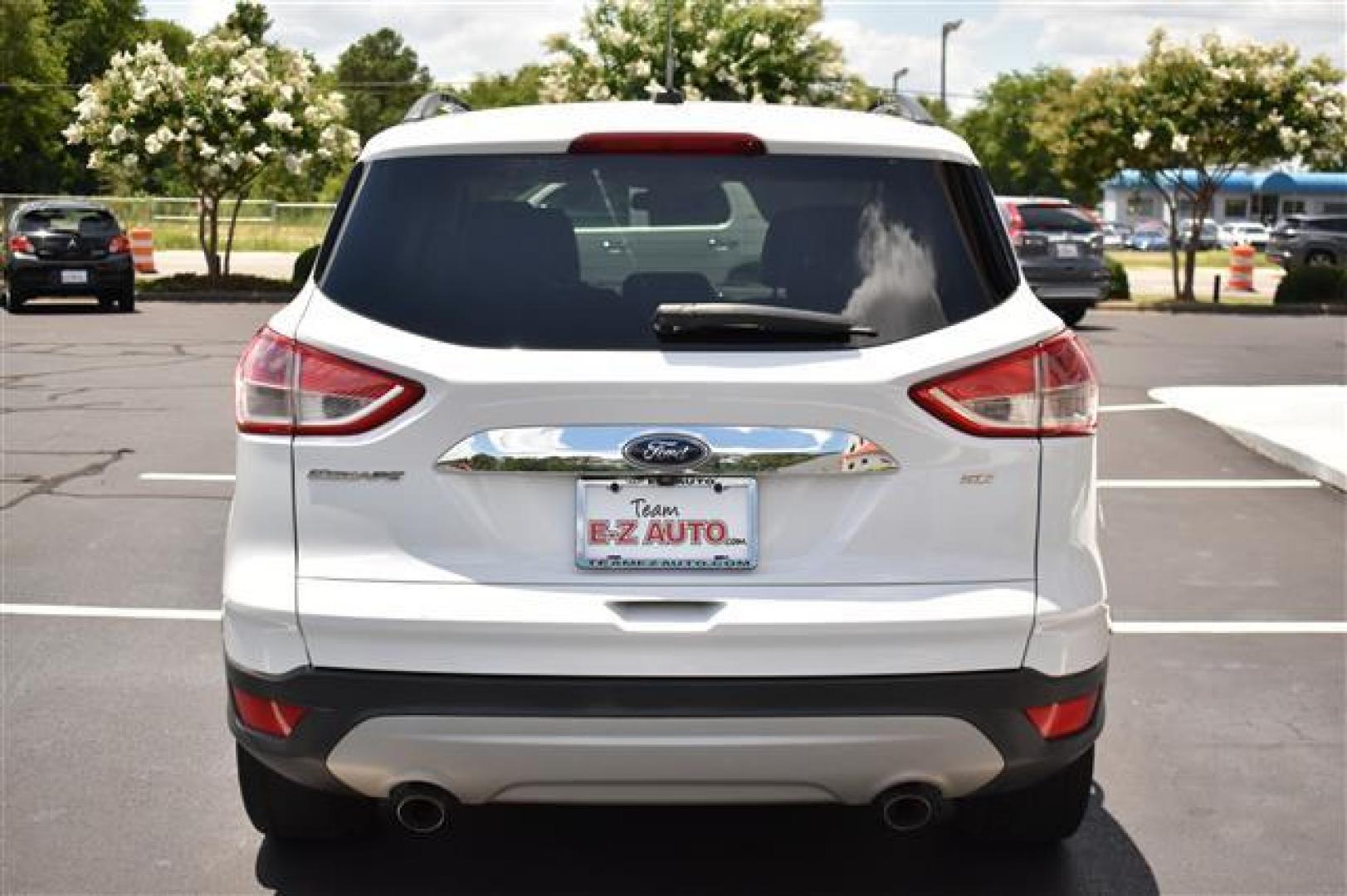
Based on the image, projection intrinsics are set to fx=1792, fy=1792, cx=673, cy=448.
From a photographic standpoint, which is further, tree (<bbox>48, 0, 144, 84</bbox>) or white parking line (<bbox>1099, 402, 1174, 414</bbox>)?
tree (<bbox>48, 0, 144, 84</bbox>)

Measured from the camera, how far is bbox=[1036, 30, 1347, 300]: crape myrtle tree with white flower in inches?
1165

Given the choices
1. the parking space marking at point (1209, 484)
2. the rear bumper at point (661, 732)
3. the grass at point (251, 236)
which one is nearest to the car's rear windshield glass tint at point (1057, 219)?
the parking space marking at point (1209, 484)

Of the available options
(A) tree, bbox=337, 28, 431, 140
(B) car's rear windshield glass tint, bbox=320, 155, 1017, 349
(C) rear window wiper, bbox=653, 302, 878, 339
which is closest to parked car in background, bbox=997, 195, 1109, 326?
(B) car's rear windshield glass tint, bbox=320, 155, 1017, 349

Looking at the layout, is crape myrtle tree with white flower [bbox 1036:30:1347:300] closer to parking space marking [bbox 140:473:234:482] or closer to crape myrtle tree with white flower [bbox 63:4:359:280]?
crape myrtle tree with white flower [bbox 63:4:359:280]

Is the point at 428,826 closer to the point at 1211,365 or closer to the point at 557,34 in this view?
the point at 1211,365

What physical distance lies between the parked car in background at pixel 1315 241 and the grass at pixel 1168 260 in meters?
2.87

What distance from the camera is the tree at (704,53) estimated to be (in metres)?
35.2

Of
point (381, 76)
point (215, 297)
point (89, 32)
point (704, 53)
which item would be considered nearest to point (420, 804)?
point (215, 297)

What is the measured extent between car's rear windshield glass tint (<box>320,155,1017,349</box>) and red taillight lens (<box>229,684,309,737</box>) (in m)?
0.81

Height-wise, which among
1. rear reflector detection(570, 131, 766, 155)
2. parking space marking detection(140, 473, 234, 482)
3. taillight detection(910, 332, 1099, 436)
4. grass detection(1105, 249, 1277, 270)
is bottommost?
parking space marking detection(140, 473, 234, 482)

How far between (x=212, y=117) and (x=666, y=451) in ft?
91.7

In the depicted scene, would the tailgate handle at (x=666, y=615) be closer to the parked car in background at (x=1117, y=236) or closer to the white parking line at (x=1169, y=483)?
the white parking line at (x=1169, y=483)

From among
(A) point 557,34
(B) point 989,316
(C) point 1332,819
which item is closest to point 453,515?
(B) point 989,316

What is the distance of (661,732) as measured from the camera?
11.4 ft
